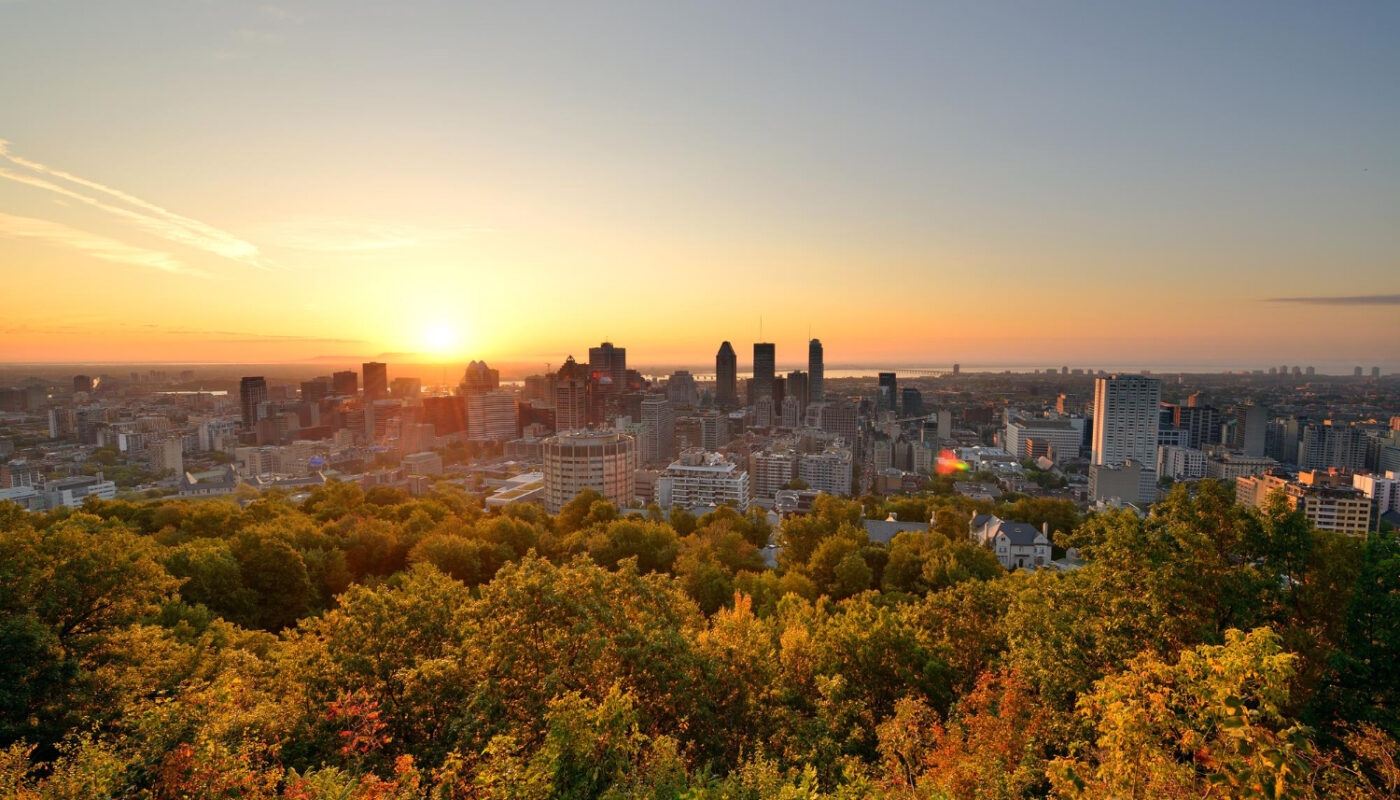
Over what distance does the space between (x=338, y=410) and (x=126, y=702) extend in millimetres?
138753

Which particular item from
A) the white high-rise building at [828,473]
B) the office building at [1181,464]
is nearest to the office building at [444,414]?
the white high-rise building at [828,473]

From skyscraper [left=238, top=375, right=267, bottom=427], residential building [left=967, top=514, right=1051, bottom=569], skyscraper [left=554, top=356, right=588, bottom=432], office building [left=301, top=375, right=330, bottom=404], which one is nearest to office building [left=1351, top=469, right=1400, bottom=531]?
residential building [left=967, top=514, right=1051, bottom=569]

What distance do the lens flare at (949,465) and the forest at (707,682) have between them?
83399 mm

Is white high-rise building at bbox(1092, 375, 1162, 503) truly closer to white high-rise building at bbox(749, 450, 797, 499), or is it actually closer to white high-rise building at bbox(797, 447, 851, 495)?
white high-rise building at bbox(797, 447, 851, 495)

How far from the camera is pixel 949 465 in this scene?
100 m

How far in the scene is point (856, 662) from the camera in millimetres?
15688

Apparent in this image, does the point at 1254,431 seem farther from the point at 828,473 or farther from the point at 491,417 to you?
the point at 491,417

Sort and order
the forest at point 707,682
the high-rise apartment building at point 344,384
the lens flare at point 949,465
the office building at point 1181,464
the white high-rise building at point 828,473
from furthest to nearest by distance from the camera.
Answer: the high-rise apartment building at point 344,384 < the lens flare at point 949,465 < the office building at point 1181,464 < the white high-rise building at point 828,473 < the forest at point 707,682

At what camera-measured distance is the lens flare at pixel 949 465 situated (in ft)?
318

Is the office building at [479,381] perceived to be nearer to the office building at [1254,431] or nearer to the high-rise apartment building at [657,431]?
the high-rise apartment building at [657,431]

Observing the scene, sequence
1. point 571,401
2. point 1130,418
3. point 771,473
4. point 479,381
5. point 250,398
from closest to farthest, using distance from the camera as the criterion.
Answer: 1. point 771,473
2. point 1130,418
3. point 250,398
4. point 571,401
5. point 479,381

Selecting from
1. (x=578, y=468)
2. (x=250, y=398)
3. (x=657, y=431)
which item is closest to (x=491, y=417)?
(x=657, y=431)

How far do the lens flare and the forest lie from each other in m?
83.4

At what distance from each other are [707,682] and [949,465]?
97.5 m
